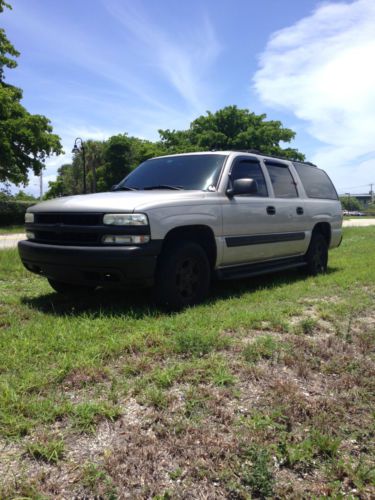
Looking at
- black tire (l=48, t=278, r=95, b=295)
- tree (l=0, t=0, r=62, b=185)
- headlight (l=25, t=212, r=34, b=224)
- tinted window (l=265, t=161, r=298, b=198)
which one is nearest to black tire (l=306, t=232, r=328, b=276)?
tinted window (l=265, t=161, r=298, b=198)

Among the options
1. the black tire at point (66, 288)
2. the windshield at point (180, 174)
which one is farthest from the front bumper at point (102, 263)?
the windshield at point (180, 174)

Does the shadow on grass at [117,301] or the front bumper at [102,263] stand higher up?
the front bumper at [102,263]

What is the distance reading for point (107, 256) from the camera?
393cm

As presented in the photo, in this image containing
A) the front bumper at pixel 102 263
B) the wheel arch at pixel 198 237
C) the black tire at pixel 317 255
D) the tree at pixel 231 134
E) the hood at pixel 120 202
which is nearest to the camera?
the front bumper at pixel 102 263

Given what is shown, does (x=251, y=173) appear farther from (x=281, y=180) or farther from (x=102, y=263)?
(x=102, y=263)

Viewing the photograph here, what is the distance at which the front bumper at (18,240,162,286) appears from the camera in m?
3.94

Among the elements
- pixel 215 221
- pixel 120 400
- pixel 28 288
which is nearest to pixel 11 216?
pixel 28 288

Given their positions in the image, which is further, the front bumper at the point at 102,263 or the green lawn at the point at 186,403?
the front bumper at the point at 102,263

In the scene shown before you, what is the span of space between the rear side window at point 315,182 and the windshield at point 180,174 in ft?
7.26

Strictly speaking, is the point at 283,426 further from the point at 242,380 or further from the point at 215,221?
the point at 215,221

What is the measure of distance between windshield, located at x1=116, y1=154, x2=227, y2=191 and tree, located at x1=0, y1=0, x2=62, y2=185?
18.0m

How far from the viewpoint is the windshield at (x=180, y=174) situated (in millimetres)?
5031

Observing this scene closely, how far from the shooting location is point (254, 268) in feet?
18.4

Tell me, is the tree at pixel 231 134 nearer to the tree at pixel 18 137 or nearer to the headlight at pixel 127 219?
the tree at pixel 18 137
